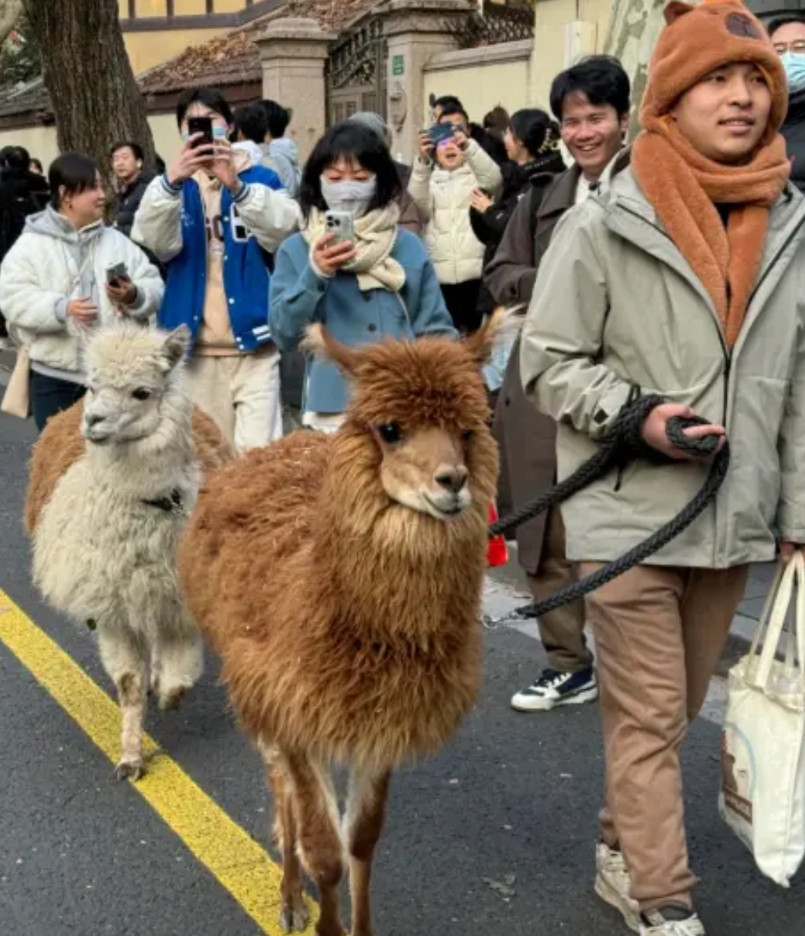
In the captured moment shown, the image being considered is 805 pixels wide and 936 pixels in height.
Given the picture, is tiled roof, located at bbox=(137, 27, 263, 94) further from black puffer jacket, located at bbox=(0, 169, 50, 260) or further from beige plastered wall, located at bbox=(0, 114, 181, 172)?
black puffer jacket, located at bbox=(0, 169, 50, 260)

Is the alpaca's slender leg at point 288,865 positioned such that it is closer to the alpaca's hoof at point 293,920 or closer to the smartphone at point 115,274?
the alpaca's hoof at point 293,920

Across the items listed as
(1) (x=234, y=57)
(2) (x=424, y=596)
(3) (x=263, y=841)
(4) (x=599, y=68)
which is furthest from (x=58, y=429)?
(1) (x=234, y=57)

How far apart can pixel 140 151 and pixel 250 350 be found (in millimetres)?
6247

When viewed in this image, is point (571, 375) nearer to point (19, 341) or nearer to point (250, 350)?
point (250, 350)

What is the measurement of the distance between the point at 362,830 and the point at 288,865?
0.95 feet

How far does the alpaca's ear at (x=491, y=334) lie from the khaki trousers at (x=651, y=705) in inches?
23.2

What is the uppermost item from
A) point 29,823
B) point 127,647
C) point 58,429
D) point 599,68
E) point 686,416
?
point 599,68

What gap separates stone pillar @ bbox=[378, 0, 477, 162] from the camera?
52.7ft

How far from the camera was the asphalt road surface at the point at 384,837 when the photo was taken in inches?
144

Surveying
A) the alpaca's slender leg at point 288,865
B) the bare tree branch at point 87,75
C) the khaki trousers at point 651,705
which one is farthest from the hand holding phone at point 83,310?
the bare tree branch at point 87,75

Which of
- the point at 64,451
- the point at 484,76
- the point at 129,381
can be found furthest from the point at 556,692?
the point at 484,76

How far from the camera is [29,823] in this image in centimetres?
422

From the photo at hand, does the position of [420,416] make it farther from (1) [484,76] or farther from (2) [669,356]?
(1) [484,76]

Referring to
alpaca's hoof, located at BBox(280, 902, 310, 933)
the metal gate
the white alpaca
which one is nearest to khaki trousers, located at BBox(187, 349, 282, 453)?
the white alpaca
